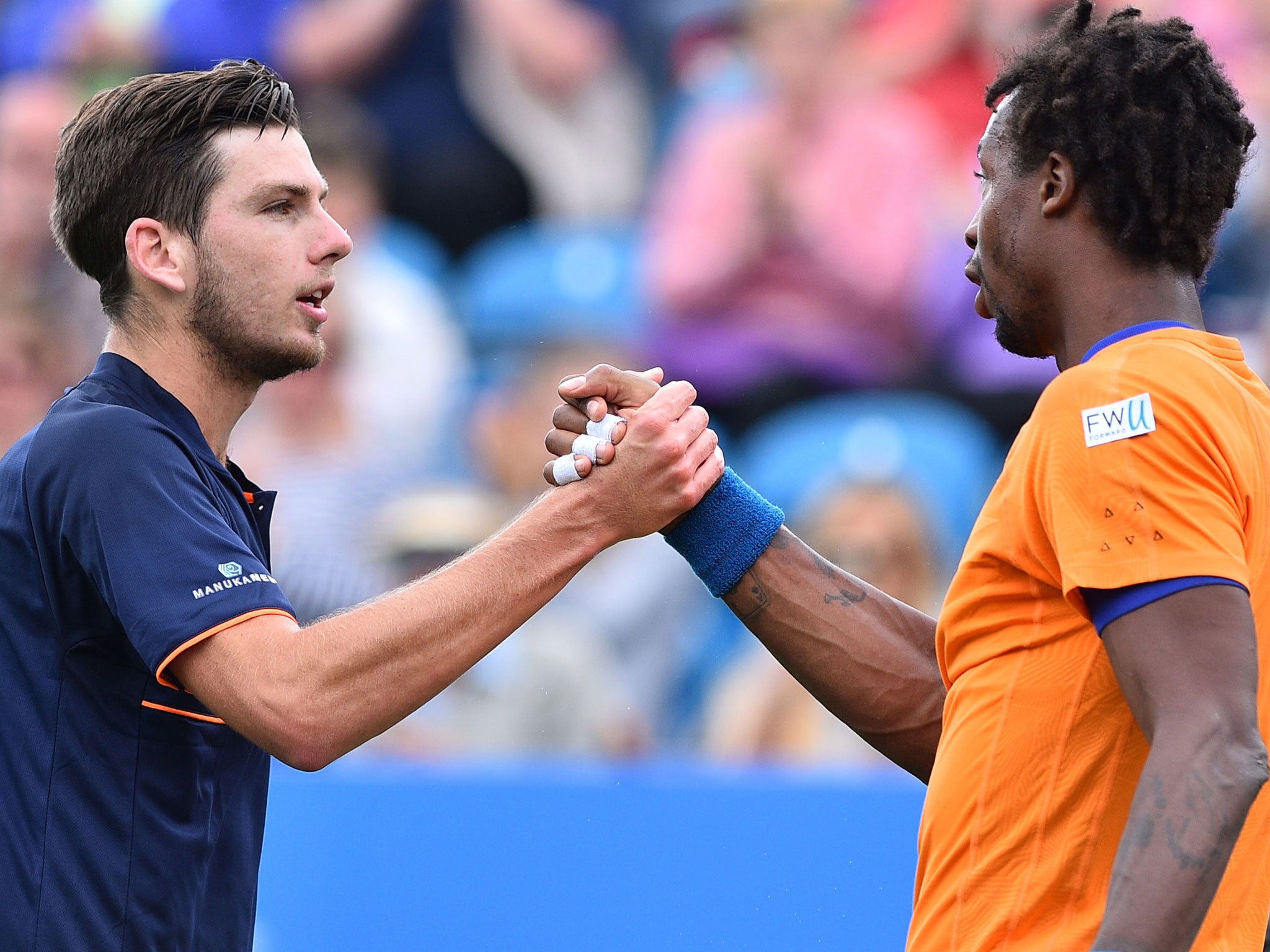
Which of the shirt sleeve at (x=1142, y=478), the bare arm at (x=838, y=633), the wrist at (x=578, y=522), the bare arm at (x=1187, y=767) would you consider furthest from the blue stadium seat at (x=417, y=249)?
the bare arm at (x=1187, y=767)

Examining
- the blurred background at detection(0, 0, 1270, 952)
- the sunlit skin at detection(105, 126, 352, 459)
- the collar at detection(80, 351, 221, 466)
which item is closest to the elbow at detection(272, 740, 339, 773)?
the collar at detection(80, 351, 221, 466)

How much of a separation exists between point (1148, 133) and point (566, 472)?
1147 mm

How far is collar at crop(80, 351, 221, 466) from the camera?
7.89 feet

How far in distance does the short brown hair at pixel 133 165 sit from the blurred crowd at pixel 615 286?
3.58m

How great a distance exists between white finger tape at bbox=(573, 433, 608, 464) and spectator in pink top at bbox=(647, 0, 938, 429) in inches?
159

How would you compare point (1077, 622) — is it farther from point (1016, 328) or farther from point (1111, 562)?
point (1016, 328)

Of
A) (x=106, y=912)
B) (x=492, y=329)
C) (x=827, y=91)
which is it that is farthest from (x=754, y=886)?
(x=827, y=91)

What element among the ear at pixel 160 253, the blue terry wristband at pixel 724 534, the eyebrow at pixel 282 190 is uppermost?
the eyebrow at pixel 282 190

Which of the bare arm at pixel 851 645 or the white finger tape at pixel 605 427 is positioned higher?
the white finger tape at pixel 605 427

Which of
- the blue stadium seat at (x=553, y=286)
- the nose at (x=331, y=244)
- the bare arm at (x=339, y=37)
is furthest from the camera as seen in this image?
the bare arm at (x=339, y=37)

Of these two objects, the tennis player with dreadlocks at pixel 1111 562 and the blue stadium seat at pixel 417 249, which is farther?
the blue stadium seat at pixel 417 249

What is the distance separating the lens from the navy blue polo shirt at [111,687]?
218 centimetres

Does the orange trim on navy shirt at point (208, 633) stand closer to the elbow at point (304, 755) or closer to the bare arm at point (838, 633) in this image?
the elbow at point (304, 755)

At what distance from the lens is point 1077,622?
6.55 ft
